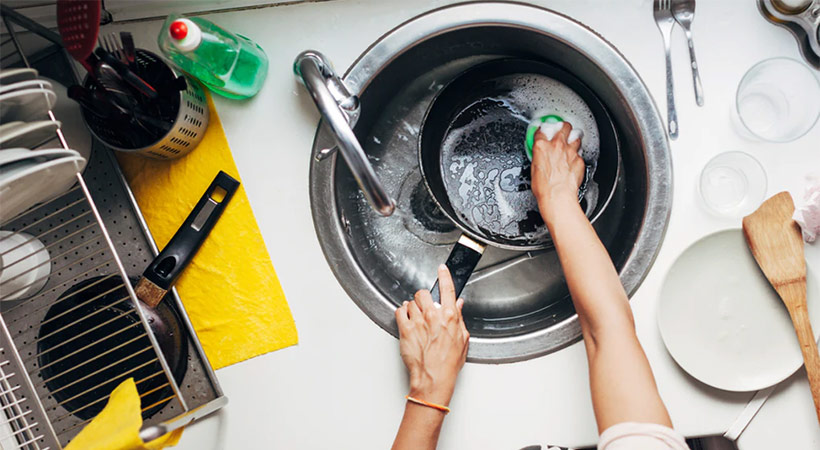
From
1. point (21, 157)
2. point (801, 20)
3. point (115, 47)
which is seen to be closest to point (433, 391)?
point (21, 157)

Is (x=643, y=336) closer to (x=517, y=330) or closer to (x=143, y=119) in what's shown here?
(x=517, y=330)

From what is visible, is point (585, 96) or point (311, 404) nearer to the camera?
point (311, 404)

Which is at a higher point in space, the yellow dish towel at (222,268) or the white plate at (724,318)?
the yellow dish towel at (222,268)

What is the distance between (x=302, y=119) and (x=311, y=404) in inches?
19.2

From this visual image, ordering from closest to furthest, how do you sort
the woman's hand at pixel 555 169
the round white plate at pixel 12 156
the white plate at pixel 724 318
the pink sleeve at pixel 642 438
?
the round white plate at pixel 12 156 < the pink sleeve at pixel 642 438 < the white plate at pixel 724 318 < the woman's hand at pixel 555 169

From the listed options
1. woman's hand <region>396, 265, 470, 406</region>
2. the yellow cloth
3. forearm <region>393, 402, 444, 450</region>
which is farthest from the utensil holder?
forearm <region>393, 402, 444, 450</region>

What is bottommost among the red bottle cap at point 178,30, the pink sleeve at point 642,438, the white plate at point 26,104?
the pink sleeve at point 642,438

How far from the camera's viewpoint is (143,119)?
0.72 metres

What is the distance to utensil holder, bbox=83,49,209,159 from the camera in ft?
2.36

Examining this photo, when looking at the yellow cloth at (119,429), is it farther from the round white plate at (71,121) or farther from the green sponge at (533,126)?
the green sponge at (533,126)

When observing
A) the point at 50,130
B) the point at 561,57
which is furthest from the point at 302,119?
the point at 561,57

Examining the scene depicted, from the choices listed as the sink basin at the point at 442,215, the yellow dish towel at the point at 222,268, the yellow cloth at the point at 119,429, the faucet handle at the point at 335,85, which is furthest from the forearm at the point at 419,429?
the faucet handle at the point at 335,85

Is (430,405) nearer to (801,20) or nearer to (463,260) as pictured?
(463,260)

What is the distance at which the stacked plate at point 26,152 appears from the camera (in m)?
0.51
